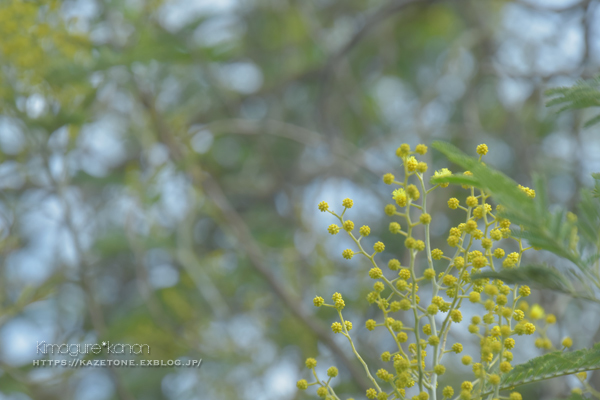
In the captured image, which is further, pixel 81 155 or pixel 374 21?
pixel 81 155

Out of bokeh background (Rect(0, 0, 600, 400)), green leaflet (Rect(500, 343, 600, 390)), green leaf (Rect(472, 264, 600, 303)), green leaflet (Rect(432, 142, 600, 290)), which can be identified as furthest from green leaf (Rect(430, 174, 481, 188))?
bokeh background (Rect(0, 0, 600, 400))

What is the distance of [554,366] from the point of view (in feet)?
2.32

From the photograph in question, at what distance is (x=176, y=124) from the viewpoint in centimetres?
266

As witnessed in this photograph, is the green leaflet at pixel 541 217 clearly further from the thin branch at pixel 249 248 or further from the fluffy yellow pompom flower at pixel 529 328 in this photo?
the thin branch at pixel 249 248

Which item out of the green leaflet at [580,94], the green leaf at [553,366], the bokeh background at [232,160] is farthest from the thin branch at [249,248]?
the green leaflet at [580,94]

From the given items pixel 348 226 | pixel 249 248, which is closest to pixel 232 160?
pixel 249 248

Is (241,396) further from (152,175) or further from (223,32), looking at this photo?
(223,32)

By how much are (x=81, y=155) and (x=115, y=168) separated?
244 millimetres

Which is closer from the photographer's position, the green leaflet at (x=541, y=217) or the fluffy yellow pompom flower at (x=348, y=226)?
the green leaflet at (x=541, y=217)

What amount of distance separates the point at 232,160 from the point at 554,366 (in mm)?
2948

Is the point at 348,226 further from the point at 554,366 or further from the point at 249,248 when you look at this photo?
the point at 249,248

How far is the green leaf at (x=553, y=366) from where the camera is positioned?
69 cm

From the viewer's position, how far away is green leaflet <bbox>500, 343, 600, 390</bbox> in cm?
69

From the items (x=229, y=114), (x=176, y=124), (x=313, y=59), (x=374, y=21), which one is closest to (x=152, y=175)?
(x=176, y=124)
